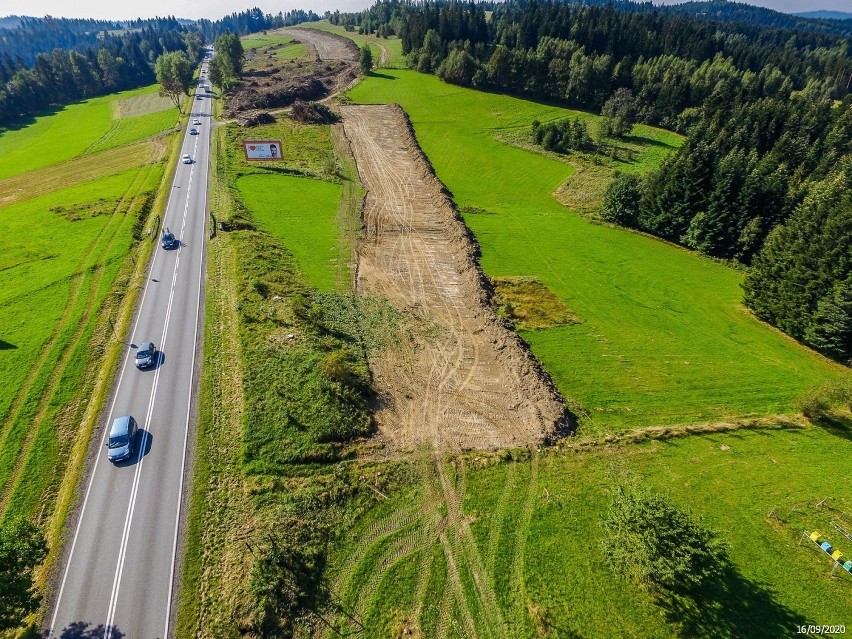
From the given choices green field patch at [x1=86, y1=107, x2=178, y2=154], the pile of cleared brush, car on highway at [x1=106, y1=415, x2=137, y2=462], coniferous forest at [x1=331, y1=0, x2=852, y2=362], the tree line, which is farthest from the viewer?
the tree line

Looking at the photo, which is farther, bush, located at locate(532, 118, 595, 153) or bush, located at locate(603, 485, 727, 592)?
bush, located at locate(532, 118, 595, 153)

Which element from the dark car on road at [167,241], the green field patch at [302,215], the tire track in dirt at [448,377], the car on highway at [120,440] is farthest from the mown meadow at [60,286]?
the tire track in dirt at [448,377]

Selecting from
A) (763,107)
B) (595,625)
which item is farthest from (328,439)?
(763,107)

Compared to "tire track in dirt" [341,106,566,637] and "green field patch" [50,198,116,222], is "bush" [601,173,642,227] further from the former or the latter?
"green field patch" [50,198,116,222]

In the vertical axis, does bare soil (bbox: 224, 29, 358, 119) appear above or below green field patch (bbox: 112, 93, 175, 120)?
above

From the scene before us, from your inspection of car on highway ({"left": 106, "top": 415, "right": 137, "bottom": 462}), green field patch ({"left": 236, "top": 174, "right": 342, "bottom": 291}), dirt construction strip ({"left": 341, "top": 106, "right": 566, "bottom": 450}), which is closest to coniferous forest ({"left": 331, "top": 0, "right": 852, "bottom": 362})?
dirt construction strip ({"left": 341, "top": 106, "right": 566, "bottom": 450})

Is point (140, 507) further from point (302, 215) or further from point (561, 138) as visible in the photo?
point (561, 138)

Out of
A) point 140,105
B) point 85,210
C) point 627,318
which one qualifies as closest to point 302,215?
point 85,210
